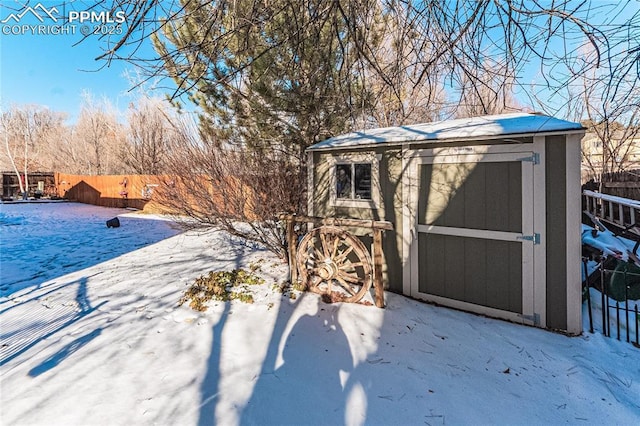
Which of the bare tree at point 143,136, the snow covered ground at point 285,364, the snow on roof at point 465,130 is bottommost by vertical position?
the snow covered ground at point 285,364

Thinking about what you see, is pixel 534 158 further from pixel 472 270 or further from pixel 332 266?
pixel 332 266

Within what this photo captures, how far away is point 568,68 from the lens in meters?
2.19

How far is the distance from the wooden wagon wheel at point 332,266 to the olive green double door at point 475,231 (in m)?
0.74

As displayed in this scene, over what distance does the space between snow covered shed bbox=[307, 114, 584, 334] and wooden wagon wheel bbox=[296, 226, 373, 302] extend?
1.86 feet

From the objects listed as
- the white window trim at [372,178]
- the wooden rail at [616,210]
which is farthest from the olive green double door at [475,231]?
the wooden rail at [616,210]

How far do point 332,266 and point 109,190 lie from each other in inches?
643

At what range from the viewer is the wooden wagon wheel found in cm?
352

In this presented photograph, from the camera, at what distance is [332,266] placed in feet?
12.2

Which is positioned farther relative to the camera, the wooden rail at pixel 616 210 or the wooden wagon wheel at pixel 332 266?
the wooden rail at pixel 616 210

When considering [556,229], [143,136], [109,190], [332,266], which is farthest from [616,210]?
[109,190]

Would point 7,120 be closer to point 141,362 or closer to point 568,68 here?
point 141,362

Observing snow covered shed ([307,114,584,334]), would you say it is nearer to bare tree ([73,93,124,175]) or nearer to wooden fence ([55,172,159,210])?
wooden fence ([55,172,159,210])

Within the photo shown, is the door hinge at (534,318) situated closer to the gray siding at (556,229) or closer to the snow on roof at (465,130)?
the gray siding at (556,229)

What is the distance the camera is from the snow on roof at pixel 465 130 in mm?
3000
